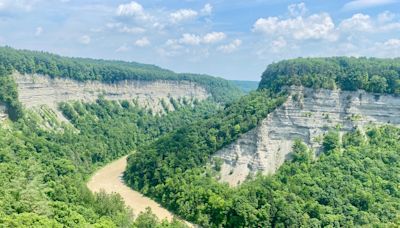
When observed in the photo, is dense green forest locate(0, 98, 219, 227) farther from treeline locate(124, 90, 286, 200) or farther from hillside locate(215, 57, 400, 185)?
hillside locate(215, 57, 400, 185)

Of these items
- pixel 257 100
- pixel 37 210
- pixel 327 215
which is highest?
pixel 257 100

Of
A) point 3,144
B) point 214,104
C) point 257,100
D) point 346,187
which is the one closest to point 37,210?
point 3,144

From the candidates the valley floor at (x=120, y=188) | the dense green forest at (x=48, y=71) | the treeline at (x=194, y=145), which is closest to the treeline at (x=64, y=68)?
the dense green forest at (x=48, y=71)

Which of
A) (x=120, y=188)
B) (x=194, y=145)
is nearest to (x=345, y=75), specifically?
(x=194, y=145)

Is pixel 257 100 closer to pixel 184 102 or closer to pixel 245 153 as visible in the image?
pixel 245 153

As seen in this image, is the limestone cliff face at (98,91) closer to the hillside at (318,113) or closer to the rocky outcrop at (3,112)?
A: the rocky outcrop at (3,112)

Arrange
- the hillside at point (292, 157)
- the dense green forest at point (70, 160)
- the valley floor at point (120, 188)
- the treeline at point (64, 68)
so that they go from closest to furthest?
the dense green forest at point (70, 160)
the hillside at point (292, 157)
the valley floor at point (120, 188)
the treeline at point (64, 68)
